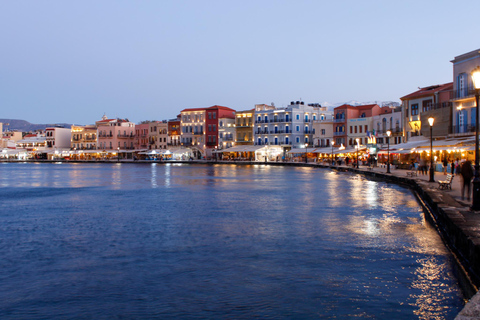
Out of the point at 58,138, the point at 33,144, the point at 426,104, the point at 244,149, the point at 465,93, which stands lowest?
the point at 244,149

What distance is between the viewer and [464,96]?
1439 inches

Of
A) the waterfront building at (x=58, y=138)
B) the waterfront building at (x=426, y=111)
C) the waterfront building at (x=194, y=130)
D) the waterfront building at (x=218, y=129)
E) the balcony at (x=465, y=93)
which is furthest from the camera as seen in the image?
the waterfront building at (x=58, y=138)

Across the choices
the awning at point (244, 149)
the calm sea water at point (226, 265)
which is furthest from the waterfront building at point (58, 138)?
the calm sea water at point (226, 265)

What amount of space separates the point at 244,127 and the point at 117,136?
Result: 38.1m

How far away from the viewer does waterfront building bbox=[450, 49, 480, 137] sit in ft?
117

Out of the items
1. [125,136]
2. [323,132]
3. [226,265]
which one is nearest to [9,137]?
[125,136]

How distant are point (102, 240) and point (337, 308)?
801cm

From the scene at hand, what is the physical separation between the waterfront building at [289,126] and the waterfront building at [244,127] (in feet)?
11.0

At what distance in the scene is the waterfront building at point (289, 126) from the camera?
8756 cm

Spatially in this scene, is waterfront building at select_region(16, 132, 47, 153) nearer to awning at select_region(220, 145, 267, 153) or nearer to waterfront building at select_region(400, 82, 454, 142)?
awning at select_region(220, 145, 267, 153)

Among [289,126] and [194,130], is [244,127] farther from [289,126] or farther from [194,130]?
[194,130]

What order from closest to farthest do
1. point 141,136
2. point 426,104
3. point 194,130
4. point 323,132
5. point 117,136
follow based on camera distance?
point 426,104
point 323,132
point 194,130
point 141,136
point 117,136

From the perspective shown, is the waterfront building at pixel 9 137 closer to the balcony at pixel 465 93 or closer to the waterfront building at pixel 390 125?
the waterfront building at pixel 390 125

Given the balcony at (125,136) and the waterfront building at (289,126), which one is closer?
the waterfront building at (289,126)
